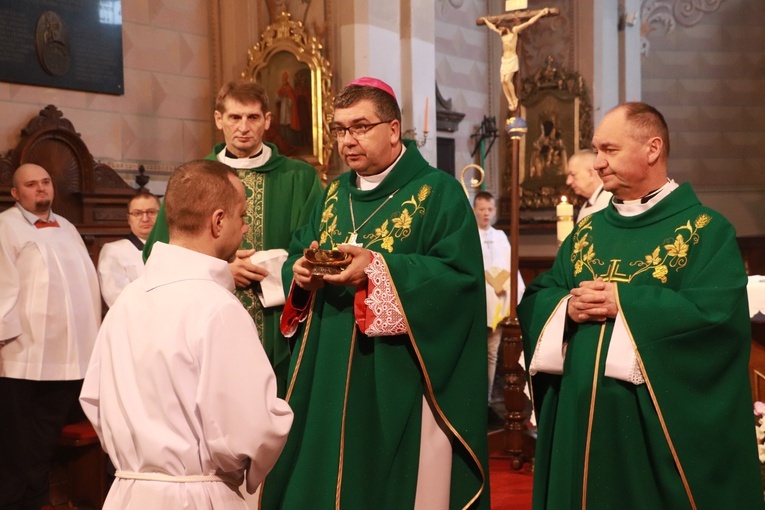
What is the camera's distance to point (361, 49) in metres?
8.03

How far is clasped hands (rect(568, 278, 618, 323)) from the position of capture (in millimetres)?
3035

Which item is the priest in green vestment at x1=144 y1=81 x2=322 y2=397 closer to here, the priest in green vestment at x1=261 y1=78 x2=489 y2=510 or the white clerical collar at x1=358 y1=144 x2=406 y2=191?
the priest in green vestment at x1=261 y1=78 x2=489 y2=510

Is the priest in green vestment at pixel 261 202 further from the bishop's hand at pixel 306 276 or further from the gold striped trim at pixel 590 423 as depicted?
the gold striped trim at pixel 590 423

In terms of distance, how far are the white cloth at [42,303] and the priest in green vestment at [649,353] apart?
333 centimetres

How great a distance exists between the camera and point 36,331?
213 inches

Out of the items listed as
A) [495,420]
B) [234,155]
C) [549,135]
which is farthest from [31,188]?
[549,135]

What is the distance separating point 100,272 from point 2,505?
159 centimetres

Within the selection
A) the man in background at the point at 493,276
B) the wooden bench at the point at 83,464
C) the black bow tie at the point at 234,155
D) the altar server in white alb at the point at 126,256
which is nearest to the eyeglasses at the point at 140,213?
the altar server in white alb at the point at 126,256

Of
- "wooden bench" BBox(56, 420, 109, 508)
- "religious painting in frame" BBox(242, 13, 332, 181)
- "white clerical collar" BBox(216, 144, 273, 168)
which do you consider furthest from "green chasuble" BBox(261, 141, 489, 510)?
"religious painting in frame" BBox(242, 13, 332, 181)

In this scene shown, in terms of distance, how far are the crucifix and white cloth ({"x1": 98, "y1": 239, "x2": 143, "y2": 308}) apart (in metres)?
2.49

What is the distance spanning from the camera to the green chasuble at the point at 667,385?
296cm

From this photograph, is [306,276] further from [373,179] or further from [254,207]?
[254,207]

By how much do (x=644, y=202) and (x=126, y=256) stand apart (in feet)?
12.7

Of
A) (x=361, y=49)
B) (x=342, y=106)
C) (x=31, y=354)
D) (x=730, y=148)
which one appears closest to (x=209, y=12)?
(x=361, y=49)
